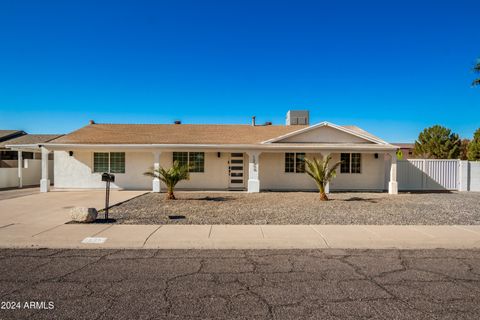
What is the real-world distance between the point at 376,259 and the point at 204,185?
1232cm

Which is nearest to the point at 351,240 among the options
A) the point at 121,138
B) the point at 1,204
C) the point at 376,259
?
the point at 376,259

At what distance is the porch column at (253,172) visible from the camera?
1530 cm

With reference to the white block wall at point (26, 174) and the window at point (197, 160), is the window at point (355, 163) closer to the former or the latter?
the window at point (197, 160)

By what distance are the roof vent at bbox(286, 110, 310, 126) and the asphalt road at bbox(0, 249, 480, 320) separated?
60.2 feet

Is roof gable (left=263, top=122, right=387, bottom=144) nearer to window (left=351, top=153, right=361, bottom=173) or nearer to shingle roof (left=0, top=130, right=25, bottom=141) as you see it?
window (left=351, top=153, right=361, bottom=173)

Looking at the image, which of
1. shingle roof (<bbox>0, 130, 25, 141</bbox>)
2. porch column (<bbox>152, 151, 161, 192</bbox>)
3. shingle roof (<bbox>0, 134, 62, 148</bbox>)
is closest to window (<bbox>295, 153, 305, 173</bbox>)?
porch column (<bbox>152, 151, 161, 192</bbox>)

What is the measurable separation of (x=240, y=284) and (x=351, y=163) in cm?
1439

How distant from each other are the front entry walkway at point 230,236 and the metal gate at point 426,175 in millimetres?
10289

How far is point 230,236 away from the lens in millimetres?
6297

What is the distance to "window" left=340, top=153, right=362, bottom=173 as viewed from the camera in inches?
650

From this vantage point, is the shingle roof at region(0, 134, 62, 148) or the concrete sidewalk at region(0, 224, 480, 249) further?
the shingle roof at region(0, 134, 62, 148)

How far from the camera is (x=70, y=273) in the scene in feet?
14.3

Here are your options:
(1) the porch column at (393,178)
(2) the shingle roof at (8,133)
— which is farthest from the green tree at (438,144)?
(2) the shingle roof at (8,133)

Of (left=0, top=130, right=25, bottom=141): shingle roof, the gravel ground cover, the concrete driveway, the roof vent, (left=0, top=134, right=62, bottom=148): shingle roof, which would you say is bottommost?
the gravel ground cover
